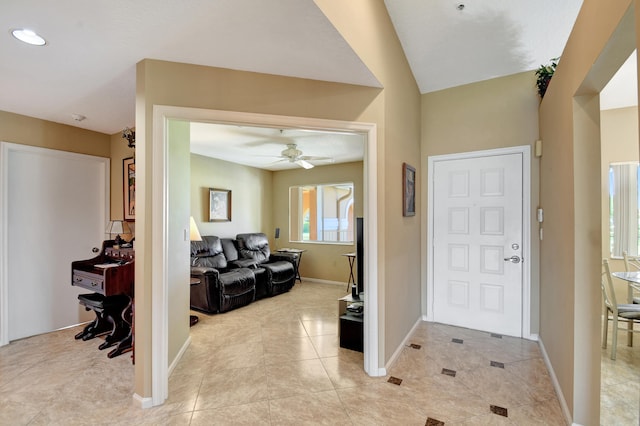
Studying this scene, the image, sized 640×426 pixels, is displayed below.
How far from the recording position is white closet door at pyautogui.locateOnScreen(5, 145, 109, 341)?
3135mm

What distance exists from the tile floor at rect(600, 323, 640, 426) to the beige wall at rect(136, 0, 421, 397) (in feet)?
4.82

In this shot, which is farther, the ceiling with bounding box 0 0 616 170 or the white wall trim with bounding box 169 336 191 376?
the white wall trim with bounding box 169 336 191 376

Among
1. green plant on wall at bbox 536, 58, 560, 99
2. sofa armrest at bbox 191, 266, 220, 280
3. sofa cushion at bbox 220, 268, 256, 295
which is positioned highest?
green plant on wall at bbox 536, 58, 560, 99

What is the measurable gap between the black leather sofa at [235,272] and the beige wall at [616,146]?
4.62m

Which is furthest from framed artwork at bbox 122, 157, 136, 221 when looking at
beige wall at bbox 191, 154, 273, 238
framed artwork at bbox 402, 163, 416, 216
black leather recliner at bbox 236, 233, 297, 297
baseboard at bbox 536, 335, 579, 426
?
baseboard at bbox 536, 335, 579, 426

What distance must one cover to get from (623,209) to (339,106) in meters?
4.05

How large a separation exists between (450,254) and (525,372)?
1346 millimetres

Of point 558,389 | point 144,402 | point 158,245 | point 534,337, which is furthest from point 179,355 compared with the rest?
point 534,337

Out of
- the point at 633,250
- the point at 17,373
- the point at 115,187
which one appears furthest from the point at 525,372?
the point at 115,187

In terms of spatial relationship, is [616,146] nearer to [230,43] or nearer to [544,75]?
[544,75]

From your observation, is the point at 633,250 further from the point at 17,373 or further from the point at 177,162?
the point at 17,373

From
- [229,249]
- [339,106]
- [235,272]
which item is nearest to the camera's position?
[339,106]

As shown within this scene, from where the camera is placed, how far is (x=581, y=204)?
1757 mm

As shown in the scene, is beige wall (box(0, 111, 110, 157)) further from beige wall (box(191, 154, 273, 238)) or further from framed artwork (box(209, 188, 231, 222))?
framed artwork (box(209, 188, 231, 222))
